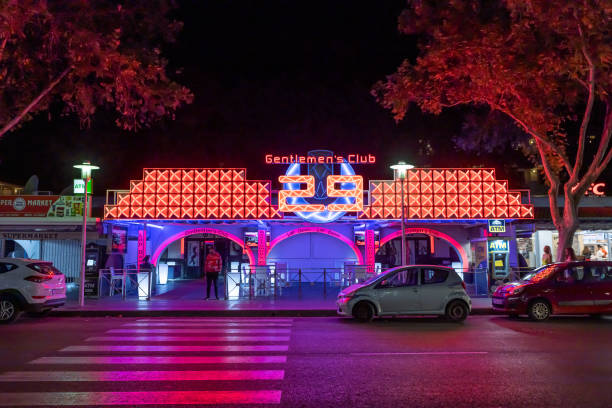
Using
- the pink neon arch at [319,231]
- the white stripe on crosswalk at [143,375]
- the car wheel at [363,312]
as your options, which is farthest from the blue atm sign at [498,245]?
the white stripe on crosswalk at [143,375]

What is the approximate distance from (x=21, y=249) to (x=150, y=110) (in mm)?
16690

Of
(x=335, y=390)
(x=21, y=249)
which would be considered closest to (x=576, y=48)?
(x=335, y=390)

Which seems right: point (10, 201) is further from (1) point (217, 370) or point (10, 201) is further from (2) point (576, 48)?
(2) point (576, 48)

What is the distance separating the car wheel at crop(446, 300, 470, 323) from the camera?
13.0 meters

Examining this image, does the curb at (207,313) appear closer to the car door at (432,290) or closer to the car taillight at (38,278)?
the car taillight at (38,278)

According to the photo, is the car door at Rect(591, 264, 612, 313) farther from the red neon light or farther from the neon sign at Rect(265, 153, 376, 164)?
the neon sign at Rect(265, 153, 376, 164)

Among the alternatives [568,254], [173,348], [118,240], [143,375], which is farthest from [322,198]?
[143,375]

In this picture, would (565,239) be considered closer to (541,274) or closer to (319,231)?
(541,274)

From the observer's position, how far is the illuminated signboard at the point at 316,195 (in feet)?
66.3

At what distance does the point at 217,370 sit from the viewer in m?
7.40

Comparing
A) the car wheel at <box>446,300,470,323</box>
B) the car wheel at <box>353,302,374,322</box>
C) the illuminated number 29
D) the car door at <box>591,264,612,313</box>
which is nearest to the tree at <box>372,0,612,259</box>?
the car door at <box>591,264,612,313</box>

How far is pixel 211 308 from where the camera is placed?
1522 centimetres

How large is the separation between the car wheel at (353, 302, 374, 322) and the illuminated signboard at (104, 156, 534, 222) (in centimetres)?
763

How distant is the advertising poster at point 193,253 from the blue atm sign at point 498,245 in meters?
19.1
